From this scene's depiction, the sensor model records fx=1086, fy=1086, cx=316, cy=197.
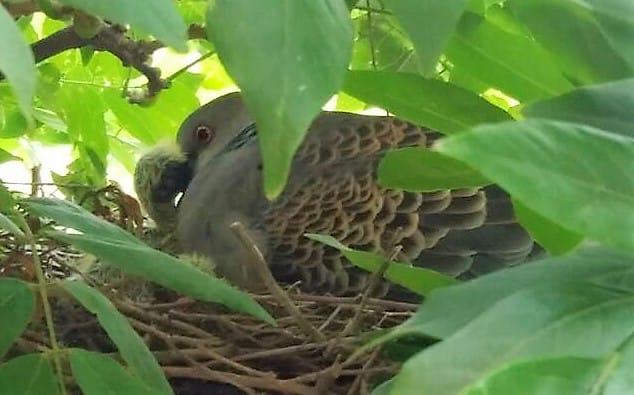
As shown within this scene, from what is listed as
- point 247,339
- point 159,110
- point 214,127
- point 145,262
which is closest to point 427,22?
point 145,262

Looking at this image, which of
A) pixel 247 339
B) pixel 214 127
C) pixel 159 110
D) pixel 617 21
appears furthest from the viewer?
pixel 214 127

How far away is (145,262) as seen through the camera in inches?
16.0

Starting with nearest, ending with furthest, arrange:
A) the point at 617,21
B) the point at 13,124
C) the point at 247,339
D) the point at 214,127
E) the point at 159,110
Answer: the point at 617,21
the point at 247,339
the point at 13,124
the point at 159,110
the point at 214,127

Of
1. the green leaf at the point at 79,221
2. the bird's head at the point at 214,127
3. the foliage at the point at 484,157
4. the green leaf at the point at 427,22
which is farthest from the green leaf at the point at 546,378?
the bird's head at the point at 214,127

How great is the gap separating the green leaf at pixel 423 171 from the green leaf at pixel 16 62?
0.17m

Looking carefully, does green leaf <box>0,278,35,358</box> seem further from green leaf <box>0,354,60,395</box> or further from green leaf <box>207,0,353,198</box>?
green leaf <box>207,0,353,198</box>

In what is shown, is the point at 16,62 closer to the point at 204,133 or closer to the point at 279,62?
the point at 279,62

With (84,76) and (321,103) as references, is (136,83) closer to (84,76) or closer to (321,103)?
(84,76)

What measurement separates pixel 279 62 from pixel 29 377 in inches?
7.3

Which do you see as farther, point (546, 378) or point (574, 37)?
point (574, 37)

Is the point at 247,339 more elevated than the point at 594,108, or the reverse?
the point at 594,108

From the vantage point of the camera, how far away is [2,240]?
2.54ft

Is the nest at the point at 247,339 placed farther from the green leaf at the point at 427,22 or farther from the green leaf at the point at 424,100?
the green leaf at the point at 427,22

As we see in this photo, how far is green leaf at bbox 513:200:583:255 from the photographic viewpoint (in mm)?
396
